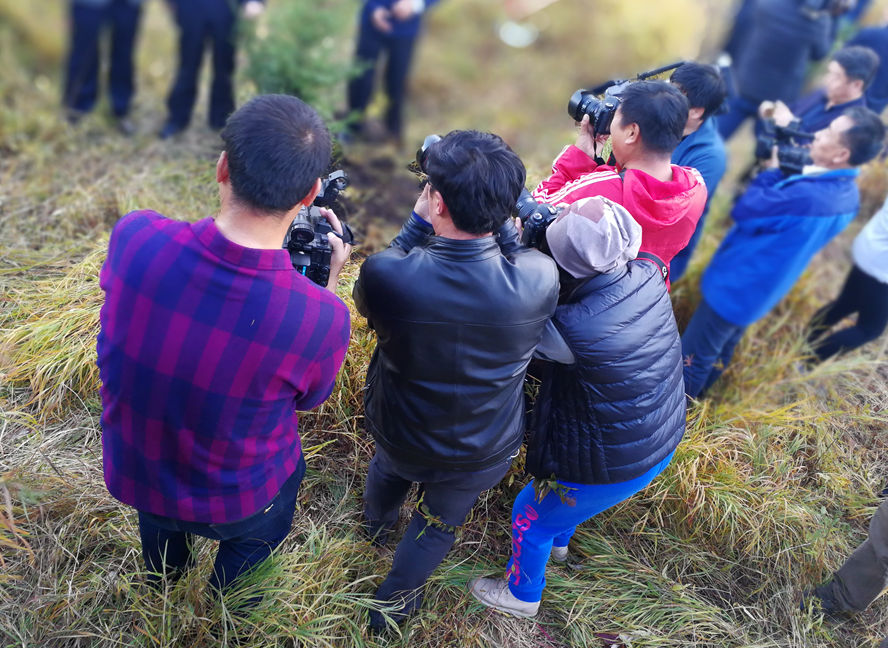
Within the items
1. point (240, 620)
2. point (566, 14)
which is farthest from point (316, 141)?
point (566, 14)

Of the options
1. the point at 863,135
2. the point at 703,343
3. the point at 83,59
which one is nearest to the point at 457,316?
the point at 703,343

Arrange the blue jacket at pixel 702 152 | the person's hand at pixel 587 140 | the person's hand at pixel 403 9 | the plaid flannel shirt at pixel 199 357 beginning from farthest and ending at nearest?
1. the person's hand at pixel 403 9
2. the blue jacket at pixel 702 152
3. the person's hand at pixel 587 140
4. the plaid flannel shirt at pixel 199 357

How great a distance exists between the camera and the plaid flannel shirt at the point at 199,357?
1.41 m

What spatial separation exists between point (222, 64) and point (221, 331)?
4.02m

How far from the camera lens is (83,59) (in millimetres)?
4871

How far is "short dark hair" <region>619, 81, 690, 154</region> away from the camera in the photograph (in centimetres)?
220

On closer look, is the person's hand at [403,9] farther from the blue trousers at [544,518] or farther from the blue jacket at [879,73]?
the blue trousers at [544,518]

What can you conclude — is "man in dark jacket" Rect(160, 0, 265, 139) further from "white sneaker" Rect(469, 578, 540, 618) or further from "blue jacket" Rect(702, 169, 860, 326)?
"white sneaker" Rect(469, 578, 540, 618)

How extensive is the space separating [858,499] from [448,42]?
24.9 feet

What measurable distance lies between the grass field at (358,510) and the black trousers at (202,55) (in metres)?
0.80

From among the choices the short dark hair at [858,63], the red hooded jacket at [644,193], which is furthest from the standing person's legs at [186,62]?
the short dark hair at [858,63]

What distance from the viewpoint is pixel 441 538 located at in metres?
2.05

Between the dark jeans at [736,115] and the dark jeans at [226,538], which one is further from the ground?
the dark jeans at [736,115]

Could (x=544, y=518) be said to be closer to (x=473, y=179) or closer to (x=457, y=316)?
(x=457, y=316)
